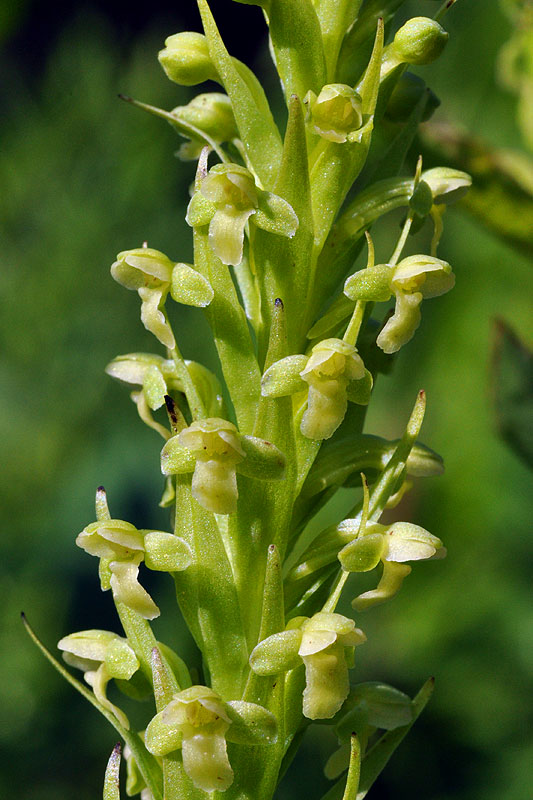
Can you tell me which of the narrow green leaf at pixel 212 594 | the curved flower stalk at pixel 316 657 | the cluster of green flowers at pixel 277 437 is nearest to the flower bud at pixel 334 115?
the cluster of green flowers at pixel 277 437

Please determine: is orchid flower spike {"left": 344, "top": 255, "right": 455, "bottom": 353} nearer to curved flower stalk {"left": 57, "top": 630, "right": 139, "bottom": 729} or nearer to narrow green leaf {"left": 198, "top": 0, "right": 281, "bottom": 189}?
narrow green leaf {"left": 198, "top": 0, "right": 281, "bottom": 189}

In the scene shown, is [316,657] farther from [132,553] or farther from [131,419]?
[131,419]

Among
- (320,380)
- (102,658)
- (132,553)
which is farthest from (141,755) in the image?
(320,380)

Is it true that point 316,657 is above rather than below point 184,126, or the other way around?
below

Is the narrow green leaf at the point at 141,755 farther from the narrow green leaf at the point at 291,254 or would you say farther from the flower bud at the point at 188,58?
the flower bud at the point at 188,58

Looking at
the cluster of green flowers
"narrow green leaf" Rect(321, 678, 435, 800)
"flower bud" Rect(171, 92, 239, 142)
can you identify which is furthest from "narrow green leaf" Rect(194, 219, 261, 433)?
"narrow green leaf" Rect(321, 678, 435, 800)

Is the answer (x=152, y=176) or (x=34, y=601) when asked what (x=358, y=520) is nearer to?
(x=34, y=601)
